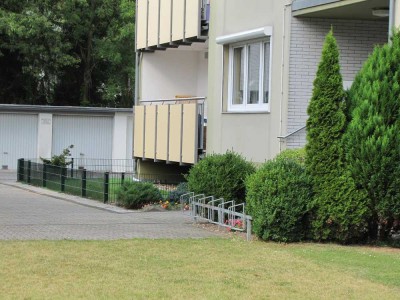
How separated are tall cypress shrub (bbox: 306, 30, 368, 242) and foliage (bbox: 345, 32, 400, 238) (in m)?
0.23

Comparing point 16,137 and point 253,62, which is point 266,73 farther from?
point 16,137

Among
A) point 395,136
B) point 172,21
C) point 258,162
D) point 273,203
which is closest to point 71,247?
point 273,203

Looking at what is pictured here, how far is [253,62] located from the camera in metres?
20.6

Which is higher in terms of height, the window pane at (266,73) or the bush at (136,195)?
the window pane at (266,73)

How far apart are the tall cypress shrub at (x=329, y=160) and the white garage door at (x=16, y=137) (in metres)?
29.9

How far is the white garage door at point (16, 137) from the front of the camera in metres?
41.8

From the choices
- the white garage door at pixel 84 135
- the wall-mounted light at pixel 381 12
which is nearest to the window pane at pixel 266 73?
the wall-mounted light at pixel 381 12

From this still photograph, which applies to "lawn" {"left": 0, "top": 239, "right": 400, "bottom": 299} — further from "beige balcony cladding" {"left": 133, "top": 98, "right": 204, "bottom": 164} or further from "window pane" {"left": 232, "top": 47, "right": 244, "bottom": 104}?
"beige balcony cladding" {"left": 133, "top": 98, "right": 204, "bottom": 164}

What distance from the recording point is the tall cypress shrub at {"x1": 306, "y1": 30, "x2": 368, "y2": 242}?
13.5m

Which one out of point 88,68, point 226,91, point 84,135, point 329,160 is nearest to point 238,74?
point 226,91

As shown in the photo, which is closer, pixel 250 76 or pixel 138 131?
pixel 250 76

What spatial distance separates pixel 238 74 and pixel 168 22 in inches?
229

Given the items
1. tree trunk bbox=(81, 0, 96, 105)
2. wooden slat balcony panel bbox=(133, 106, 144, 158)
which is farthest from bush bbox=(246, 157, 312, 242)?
tree trunk bbox=(81, 0, 96, 105)

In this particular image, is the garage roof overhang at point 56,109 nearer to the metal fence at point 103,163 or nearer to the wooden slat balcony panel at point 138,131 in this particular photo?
the metal fence at point 103,163
